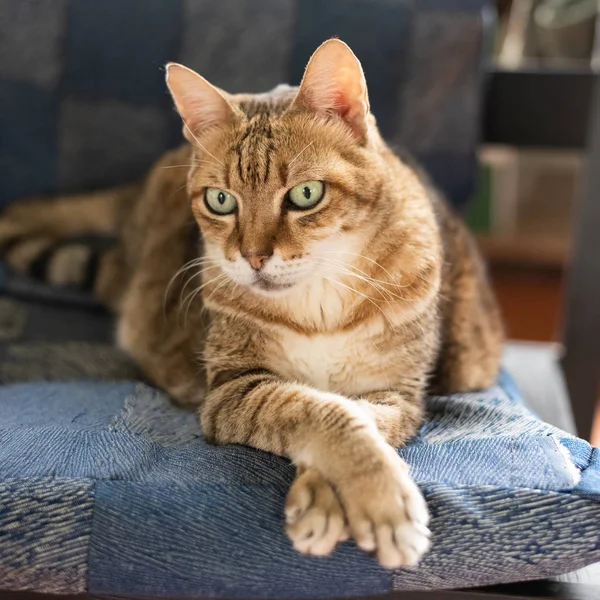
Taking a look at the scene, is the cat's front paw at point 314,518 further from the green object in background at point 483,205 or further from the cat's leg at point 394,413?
the green object in background at point 483,205

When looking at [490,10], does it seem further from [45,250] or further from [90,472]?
[90,472]

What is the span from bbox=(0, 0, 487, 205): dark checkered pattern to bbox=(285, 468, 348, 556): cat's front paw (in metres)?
1.10

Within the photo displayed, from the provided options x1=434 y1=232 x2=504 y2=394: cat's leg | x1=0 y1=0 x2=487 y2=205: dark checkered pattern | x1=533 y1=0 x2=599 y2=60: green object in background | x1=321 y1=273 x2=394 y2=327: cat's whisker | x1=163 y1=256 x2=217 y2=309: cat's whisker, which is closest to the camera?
x1=321 y1=273 x2=394 y2=327: cat's whisker

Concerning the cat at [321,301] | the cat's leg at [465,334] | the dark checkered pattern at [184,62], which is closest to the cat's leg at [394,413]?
the cat at [321,301]

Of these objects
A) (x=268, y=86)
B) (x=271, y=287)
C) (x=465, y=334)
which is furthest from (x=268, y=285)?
(x=268, y=86)

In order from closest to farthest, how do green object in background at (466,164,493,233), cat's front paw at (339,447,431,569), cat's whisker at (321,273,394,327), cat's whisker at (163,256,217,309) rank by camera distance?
cat's front paw at (339,447,431,569) → cat's whisker at (321,273,394,327) → cat's whisker at (163,256,217,309) → green object in background at (466,164,493,233)

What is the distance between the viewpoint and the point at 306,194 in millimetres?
1163

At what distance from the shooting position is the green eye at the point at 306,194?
116 centimetres

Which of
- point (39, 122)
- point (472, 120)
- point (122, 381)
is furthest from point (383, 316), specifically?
point (39, 122)

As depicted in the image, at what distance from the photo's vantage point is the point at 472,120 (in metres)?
1.85

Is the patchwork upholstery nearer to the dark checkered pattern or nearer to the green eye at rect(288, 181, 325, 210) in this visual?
the green eye at rect(288, 181, 325, 210)

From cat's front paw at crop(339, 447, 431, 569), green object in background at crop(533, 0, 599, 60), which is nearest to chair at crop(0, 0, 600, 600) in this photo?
green object in background at crop(533, 0, 599, 60)

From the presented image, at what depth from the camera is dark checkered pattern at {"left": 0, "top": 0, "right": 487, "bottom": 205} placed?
182 cm

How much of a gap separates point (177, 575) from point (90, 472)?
0.20 meters
